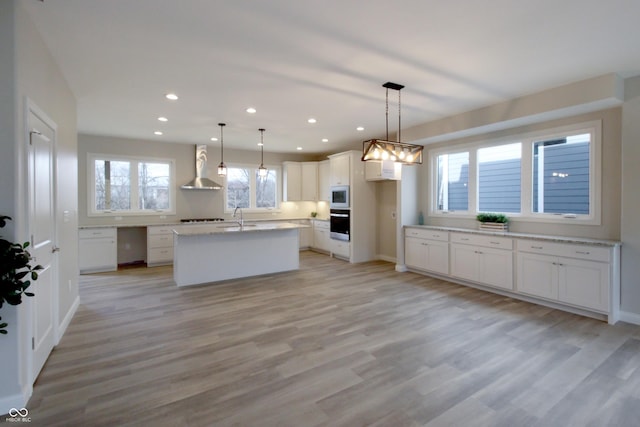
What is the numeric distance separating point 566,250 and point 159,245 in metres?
7.14

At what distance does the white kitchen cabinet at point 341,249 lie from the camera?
277 inches

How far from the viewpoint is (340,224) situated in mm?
7262

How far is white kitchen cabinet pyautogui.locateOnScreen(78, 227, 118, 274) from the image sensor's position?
5.95 metres

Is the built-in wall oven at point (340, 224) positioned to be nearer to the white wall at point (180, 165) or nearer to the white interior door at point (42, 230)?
the white wall at point (180, 165)

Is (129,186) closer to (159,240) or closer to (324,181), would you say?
(159,240)

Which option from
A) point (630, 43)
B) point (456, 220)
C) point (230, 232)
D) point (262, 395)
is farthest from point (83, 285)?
point (630, 43)

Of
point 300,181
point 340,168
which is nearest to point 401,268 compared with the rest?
point 340,168

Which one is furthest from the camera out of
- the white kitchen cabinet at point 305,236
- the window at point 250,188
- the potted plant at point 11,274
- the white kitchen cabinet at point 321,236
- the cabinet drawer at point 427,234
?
the white kitchen cabinet at point 305,236

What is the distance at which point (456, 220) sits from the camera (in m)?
5.70

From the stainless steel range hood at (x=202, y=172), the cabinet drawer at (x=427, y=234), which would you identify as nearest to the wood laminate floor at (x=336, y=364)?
the cabinet drawer at (x=427, y=234)

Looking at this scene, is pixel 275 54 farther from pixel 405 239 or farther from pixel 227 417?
pixel 405 239

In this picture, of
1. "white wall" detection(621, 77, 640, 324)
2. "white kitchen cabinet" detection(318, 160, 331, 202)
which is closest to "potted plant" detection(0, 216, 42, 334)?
"white wall" detection(621, 77, 640, 324)

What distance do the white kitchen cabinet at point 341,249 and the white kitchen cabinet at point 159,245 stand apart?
3684 mm

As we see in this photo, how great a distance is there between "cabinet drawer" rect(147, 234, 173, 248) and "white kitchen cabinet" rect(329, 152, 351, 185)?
393 cm
